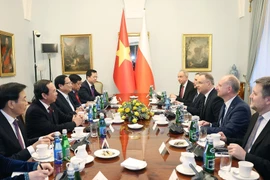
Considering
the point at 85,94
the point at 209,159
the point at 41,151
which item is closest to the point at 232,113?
the point at 209,159

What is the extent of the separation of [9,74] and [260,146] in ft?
16.3

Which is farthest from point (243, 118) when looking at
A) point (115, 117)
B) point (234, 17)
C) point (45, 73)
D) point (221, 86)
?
point (45, 73)

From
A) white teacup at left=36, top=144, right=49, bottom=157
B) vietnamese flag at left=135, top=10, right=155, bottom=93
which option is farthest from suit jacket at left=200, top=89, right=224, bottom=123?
vietnamese flag at left=135, top=10, right=155, bottom=93

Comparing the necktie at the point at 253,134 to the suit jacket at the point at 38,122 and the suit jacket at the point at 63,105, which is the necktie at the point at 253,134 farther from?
the suit jacket at the point at 63,105

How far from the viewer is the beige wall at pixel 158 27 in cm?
647

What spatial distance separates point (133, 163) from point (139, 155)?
0.21 meters

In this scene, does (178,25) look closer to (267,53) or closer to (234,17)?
(234,17)

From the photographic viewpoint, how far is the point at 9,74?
5.12 m

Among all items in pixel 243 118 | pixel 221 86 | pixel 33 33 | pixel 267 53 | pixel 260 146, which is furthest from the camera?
pixel 33 33

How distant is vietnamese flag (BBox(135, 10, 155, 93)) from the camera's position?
6273mm

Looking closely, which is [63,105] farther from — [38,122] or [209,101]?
[209,101]

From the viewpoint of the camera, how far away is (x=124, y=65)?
624 cm

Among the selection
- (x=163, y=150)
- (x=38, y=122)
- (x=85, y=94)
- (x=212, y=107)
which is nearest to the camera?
(x=163, y=150)

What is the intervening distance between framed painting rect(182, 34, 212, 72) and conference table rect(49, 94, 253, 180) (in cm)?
438
